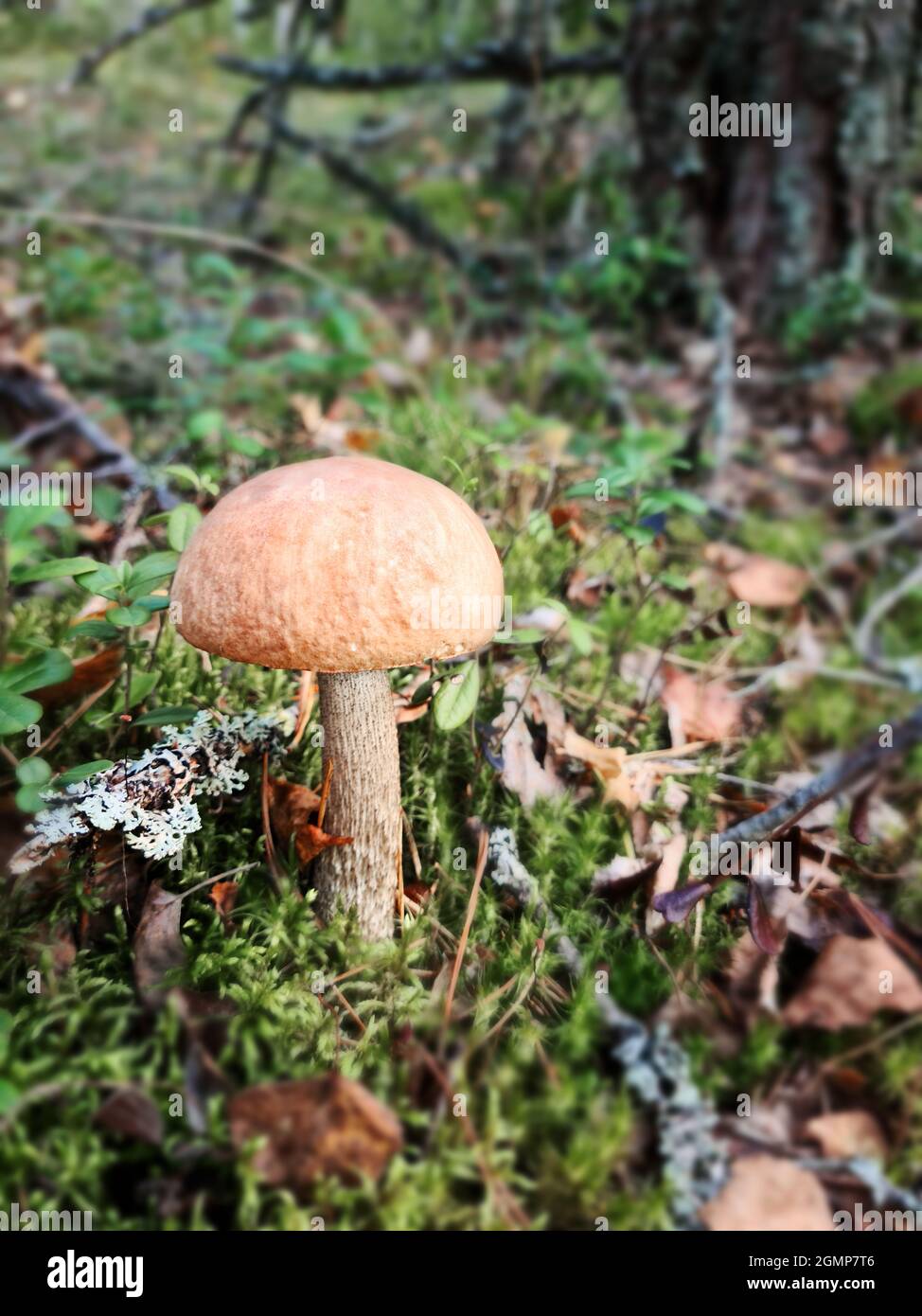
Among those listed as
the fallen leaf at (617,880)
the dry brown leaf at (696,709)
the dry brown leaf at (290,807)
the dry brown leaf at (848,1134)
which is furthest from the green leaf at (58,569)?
the dry brown leaf at (848,1134)

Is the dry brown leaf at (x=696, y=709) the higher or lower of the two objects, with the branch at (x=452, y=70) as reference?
lower

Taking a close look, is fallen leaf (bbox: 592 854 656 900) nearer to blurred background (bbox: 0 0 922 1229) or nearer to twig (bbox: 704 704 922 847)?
blurred background (bbox: 0 0 922 1229)

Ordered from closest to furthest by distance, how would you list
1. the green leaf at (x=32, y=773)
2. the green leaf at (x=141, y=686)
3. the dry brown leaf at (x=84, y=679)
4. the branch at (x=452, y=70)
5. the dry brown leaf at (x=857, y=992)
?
1. the green leaf at (x=32, y=773)
2. the dry brown leaf at (x=857, y=992)
3. the green leaf at (x=141, y=686)
4. the dry brown leaf at (x=84, y=679)
5. the branch at (x=452, y=70)

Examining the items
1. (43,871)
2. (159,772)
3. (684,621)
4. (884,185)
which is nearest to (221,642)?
(159,772)

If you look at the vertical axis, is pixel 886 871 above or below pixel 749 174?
below

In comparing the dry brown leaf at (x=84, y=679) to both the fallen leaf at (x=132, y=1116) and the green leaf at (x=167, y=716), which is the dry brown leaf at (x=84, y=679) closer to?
the green leaf at (x=167, y=716)

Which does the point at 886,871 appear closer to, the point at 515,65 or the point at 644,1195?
the point at 644,1195
